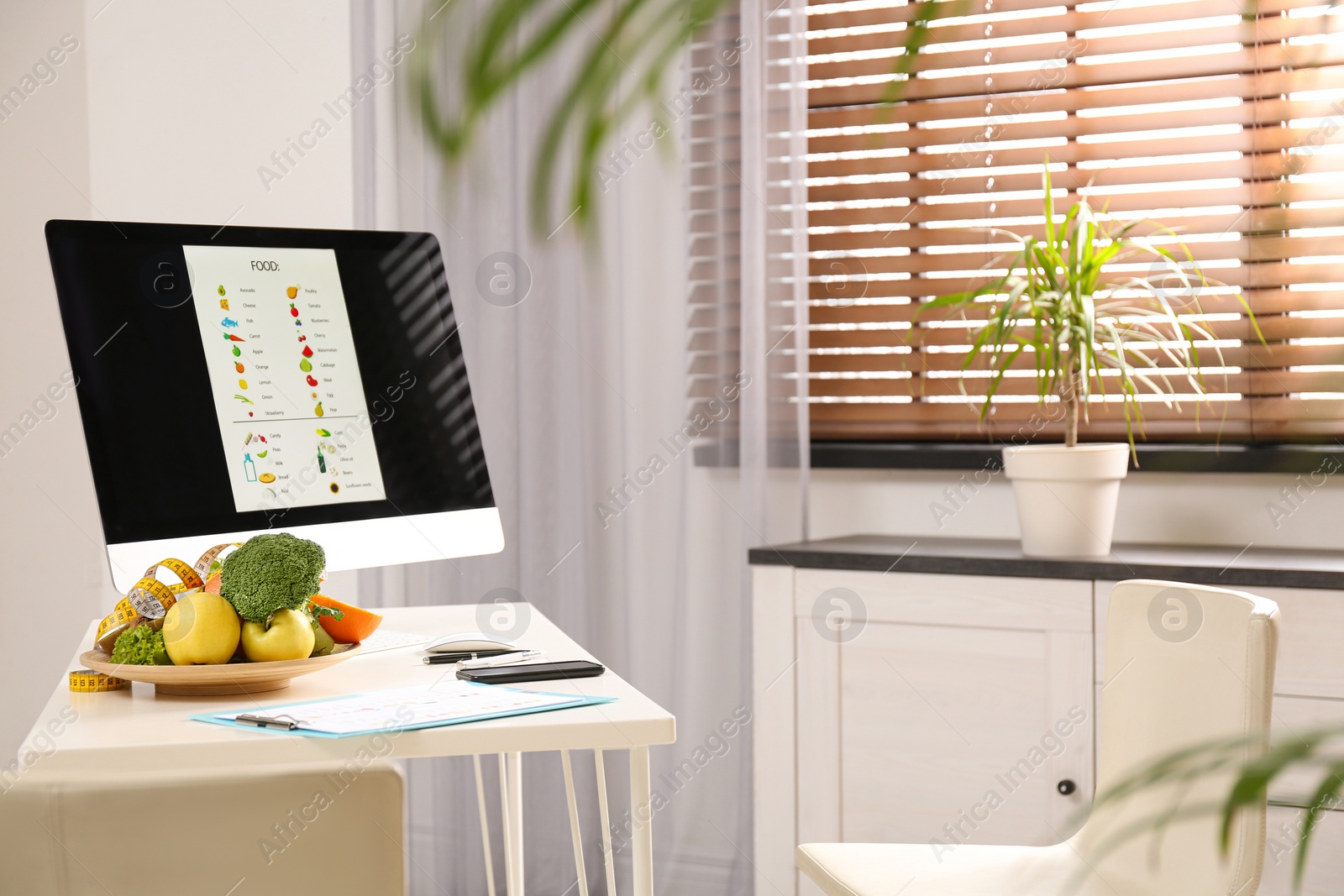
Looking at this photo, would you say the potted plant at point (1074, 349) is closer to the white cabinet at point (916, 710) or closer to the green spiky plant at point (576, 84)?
the white cabinet at point (916, 710)

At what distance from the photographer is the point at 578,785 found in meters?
2.58

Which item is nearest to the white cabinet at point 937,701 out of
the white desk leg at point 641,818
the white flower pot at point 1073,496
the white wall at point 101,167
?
the white flower pot at point 1073,496

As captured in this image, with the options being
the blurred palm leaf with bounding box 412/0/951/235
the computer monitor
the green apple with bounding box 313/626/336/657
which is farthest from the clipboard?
the blurred palm leaf with bounding box 412/0/951/235

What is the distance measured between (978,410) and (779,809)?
34.5 inches

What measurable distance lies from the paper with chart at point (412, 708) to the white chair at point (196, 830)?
43 millimetres

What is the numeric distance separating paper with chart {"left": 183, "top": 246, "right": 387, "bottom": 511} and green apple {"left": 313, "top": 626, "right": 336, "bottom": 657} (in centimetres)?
20

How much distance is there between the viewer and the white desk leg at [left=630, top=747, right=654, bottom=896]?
43.0 inches

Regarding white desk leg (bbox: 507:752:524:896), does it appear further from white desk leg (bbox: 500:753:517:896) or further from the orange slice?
the orange slice

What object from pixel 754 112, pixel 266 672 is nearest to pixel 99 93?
pixel 754 112

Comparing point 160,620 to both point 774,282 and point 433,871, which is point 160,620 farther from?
point 433,871

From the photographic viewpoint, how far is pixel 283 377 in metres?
1.39

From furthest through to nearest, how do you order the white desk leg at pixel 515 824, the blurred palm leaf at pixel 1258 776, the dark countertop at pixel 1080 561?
1. the dark countertop at pixel 1080 561
2. the white desk leg at pixel 515 824
3. the blurred palm leaf at pixel 1258 776

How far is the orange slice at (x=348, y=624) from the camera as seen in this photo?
1.26 m

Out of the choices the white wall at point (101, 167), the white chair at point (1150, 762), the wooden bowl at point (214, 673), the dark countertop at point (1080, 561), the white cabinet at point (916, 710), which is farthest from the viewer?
the white wall at point (101, 167)
